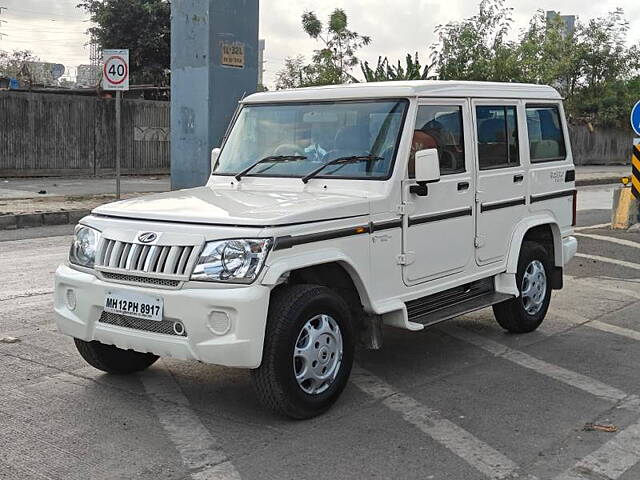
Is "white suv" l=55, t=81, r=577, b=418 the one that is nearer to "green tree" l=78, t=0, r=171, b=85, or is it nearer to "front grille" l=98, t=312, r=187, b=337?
"front grille" l=98, t=312, r=187, b=337

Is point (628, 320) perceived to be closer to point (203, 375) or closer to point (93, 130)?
point (203, 375)

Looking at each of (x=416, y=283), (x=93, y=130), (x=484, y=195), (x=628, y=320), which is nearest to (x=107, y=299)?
(x=416, y=283)

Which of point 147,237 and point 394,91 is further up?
point 394,91

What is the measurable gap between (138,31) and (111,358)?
29172mm

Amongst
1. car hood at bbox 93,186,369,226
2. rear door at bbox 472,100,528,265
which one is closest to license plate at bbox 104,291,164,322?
car hood at bbox 93,186,369,226

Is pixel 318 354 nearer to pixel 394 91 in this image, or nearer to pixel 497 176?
pixel 394 91

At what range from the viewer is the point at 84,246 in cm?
514

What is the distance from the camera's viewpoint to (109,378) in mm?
5594

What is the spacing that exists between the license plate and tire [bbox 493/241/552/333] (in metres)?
3.20

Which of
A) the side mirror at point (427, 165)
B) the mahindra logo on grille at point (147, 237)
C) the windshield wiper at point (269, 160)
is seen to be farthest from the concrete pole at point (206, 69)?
the mahindra logo on grille at point (147, 237)

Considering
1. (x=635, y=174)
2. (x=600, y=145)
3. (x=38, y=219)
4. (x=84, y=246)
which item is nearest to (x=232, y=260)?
(x=84, y=246)

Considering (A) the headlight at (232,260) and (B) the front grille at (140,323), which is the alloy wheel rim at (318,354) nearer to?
(A) the headlight at (232,260)

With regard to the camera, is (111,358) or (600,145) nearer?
(111,358)

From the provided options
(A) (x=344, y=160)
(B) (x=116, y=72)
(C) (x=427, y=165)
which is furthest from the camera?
(B) (x=116, y=72)
